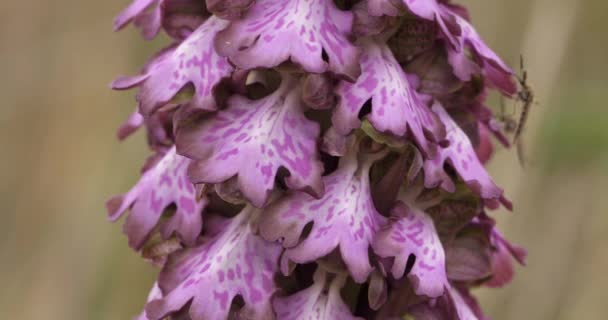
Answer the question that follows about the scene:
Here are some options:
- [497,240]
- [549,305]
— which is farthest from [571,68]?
[497,240]

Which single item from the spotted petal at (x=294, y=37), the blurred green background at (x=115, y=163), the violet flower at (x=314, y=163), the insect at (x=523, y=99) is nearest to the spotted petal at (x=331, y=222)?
the violet flower at (x=314, y=163)

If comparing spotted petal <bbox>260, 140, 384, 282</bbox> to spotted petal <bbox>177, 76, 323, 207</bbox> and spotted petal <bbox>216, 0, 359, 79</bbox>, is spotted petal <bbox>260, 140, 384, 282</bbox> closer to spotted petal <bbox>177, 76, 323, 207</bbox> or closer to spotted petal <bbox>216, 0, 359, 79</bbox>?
spotted petal <bbox>177, 76, 323, 207</bbox>

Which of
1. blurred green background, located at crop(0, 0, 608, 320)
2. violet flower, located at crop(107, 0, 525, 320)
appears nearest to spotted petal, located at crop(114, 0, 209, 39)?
violet flower, located at crop(107, 0, 525, 320)

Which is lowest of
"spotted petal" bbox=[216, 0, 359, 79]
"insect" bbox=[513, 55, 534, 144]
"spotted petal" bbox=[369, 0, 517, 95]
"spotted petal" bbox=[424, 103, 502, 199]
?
"insect" bbox=[513, 55, 534, 144]

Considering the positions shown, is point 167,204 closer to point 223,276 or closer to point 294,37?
point 223,276

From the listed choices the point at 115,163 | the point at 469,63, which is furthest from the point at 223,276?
the point at 115,163

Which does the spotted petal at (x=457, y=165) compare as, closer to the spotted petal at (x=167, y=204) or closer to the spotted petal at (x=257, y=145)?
the spotted petal at (x=257, y=145)
